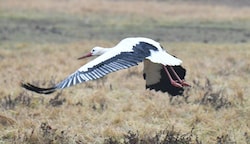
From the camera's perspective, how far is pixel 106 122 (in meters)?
7.87

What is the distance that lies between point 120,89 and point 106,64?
450 cm

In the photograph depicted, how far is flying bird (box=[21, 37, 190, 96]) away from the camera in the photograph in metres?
5.67

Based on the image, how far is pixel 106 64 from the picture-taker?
5.96m

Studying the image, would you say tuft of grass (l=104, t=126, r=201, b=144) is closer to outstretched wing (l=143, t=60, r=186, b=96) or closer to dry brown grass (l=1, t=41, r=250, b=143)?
dry brown grass (l=1, t=41, r=250, b=143)

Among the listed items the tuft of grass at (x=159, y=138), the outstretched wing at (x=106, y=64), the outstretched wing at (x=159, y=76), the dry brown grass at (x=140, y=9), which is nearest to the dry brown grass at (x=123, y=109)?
the tuft of grass at (x=159, y=138)

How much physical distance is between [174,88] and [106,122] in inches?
42.5

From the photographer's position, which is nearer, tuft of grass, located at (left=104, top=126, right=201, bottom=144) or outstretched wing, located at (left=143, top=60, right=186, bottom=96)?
tuft of grass, located at (left=104, top=126, right=201, bottom=144)

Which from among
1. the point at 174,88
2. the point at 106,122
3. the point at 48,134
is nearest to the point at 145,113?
the point at 106,122

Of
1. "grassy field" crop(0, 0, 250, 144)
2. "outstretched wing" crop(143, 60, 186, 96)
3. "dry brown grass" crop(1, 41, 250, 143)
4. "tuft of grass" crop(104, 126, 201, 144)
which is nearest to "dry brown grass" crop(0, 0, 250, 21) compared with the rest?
"grassy field" crop(0, 0, 250, 144)

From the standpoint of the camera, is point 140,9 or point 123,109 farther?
point 140,9

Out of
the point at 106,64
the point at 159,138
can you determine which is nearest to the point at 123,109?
the point at 159,138

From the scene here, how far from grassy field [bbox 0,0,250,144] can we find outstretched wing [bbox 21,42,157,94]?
92 cm

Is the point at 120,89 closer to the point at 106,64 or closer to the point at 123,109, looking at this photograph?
the point at 123,109

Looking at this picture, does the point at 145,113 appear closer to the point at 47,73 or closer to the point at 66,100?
the point at 66,100
